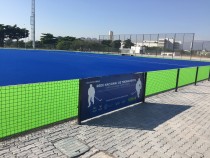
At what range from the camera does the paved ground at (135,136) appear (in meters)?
4.59

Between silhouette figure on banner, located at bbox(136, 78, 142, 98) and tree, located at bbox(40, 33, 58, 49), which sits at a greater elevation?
tree, located at bbox(40, 33, 58, 49)

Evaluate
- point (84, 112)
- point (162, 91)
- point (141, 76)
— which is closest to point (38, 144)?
point (84, 112)

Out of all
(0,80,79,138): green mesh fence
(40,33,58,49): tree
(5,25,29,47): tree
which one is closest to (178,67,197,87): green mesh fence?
(0,80,79,138): green mesh fence

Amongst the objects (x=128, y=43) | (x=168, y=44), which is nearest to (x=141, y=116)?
(x=168, y=44)

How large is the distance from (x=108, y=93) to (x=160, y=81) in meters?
5.20

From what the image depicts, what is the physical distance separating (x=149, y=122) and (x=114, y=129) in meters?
1.26

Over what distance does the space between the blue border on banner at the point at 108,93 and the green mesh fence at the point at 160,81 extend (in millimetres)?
2263

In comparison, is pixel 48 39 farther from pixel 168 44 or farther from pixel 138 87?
pixel 138 87

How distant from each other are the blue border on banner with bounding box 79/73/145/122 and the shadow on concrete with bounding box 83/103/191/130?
223mm

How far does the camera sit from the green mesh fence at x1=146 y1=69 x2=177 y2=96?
10.4m

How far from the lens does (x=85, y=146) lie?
4.80 meters

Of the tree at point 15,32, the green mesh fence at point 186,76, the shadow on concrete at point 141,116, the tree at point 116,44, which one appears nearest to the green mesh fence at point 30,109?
the shadow on concrete at point 141,116

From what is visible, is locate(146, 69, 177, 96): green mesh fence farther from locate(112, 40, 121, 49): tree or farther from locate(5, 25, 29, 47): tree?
locate(5, 25, 29, 47): tree

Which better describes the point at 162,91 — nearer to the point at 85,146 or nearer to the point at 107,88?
the point at 107,88
